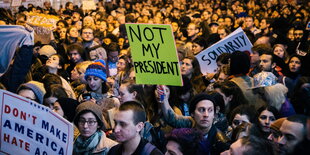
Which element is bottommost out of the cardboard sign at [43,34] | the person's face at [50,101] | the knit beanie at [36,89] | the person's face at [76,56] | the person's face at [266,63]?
the person's face at [50,101]

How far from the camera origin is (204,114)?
5109 mm

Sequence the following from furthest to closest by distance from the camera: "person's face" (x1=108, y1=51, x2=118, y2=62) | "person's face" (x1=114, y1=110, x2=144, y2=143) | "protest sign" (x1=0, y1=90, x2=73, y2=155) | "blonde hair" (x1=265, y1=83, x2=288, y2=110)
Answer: "person's face" (x1=108, y1=51, x2=118, y2=62) → "blonde hair" (x1=265, y1=83, x2=288, y2=110) → "protest sign" (x1=0, y1=90, x2=73, y2=155) → "person's face" (x1=114, y1=110, x2=144, y2=143)

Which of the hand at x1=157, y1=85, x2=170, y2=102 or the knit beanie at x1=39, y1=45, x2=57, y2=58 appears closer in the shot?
the hand at x1=157, y1=85, x2=170, y2=102

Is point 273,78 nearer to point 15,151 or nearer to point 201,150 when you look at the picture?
point 201,150

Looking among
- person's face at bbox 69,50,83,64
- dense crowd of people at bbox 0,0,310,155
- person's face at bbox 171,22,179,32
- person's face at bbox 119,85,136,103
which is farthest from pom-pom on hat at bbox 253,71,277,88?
person's face at bbox 171,22,179,32

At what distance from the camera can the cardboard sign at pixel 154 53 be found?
5441 millimetres

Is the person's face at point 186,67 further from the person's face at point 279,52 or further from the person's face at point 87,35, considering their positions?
the person's face at point 87,35

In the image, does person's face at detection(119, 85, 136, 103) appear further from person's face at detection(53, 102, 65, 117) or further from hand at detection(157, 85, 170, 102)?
person's face at detection(53, 102, 65, 117)

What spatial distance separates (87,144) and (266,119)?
1.75 metres

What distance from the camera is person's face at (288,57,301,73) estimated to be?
7.72m

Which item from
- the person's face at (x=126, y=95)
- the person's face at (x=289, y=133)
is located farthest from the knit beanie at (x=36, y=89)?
the person's face at (x=289, y=133)

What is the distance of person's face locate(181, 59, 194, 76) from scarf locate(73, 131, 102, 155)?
2717 millimetres

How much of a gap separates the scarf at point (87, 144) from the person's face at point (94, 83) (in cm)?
161

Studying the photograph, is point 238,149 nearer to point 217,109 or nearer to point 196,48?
point 217,109
